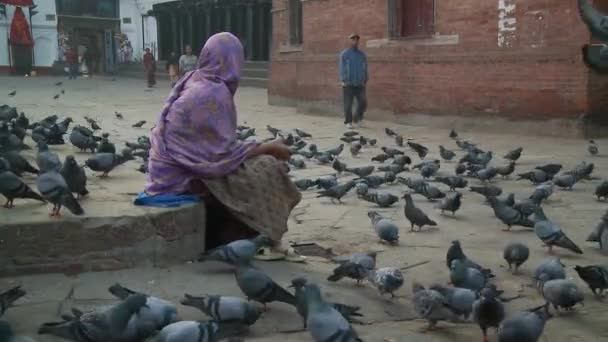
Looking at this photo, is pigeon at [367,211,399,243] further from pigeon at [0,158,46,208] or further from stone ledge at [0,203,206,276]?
pigeon at [0,158,46,208]

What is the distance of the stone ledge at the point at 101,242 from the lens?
4266 mm

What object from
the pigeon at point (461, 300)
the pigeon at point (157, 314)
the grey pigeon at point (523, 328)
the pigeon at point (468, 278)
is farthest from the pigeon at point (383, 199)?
the pigeon at point (157, 314)

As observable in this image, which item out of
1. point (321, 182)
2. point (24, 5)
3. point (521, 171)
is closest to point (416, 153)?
point (521, 171)

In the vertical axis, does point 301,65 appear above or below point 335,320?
above

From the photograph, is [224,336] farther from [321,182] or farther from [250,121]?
[250,121]

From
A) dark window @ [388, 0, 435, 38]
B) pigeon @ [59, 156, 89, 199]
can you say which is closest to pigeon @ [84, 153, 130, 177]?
pigeon @ [59, 156, 89, 199]

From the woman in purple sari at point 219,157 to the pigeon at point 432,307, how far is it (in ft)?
4.53

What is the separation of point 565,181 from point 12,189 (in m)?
5.86

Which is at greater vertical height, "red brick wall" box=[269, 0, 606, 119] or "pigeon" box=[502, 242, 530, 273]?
"red brick wall" box=[269, 0, 606, 119]

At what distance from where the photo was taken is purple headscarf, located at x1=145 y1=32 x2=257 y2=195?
4664 millimetres

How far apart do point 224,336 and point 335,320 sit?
2.15ft

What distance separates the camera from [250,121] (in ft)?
55.4

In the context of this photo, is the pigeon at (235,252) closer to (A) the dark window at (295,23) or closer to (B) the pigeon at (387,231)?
(B) the pigeon at (387,231)

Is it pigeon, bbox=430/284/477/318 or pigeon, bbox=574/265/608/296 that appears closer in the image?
pigeon, bbox=430/284/477/318
